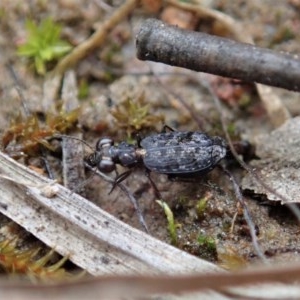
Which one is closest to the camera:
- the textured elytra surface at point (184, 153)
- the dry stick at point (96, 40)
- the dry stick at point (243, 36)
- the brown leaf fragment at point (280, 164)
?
the brown leaf fragment at point (280, 164)

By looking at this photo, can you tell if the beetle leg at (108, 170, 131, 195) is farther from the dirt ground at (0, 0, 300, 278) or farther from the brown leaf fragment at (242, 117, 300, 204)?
the brown leaf fragment at (242, 117, 300, 204)

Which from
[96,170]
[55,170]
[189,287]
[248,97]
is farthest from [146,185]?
[189,287]

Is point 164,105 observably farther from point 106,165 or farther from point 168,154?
point 106,165

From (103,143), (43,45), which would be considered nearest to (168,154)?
(103,143)

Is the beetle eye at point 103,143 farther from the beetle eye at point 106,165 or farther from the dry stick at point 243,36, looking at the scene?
the dry stick at point 243,36

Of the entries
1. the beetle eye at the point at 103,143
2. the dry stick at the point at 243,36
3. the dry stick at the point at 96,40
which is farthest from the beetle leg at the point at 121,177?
the dry stick at the point at 243,36

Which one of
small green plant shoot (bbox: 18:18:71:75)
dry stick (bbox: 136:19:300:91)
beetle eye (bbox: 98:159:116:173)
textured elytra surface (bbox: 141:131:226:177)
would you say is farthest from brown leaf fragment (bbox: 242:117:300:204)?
small green plant shoot (bbox: 18:18:71:75)
